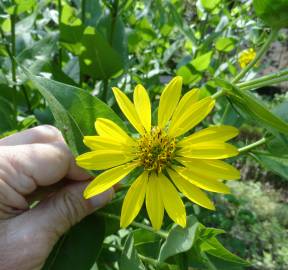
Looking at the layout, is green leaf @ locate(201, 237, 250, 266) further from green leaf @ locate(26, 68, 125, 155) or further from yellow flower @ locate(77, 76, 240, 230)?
green leaf @ locate(26, 68, 125, 155)

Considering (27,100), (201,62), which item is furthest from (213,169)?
(27,100)

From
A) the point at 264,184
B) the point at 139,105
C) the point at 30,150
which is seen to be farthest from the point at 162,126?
the point at 264,184

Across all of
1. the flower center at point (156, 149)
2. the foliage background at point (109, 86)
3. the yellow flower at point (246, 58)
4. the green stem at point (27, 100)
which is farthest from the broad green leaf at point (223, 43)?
the flower center at point (156, 149)

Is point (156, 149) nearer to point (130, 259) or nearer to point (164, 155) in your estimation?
point (164, 155)

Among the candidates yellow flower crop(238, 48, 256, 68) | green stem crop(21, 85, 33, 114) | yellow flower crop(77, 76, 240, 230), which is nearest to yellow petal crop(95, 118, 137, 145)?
yellow flower crop(77, 76, 240, 230)

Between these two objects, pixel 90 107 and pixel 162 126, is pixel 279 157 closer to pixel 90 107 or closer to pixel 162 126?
pixel 162 126

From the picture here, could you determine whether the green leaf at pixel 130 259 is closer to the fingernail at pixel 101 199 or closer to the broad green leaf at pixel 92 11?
the fingernail at pixel 101 199
